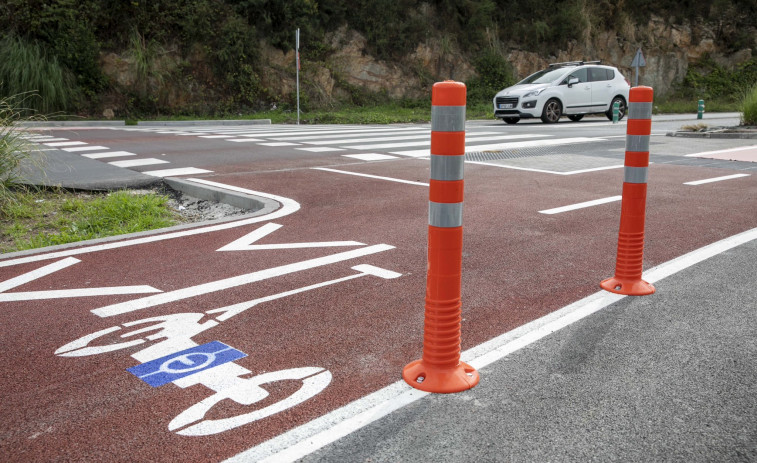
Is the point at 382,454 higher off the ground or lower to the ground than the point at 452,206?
lower

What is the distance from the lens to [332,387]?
9.61 ft

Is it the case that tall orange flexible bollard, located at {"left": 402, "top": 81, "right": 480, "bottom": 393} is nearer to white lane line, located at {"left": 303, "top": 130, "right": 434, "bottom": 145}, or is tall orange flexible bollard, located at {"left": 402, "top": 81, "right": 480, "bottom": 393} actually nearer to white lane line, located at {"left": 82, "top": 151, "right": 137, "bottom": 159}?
white lane line, located at {"left": 82, "top": 151, "right": 137, "bottom": 159}

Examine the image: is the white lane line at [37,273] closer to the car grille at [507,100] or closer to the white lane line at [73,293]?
the white lane line at [73,293]

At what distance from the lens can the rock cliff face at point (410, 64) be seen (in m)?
25.0

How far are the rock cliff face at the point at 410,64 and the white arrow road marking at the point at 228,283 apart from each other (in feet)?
69.5

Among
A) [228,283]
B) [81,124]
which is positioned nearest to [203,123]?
[81,124]

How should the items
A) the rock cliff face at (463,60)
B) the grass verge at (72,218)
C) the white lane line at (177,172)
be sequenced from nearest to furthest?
the grass verge at (72,218) → the white lane line at (177,172) → the rock cliff face at (463,60)

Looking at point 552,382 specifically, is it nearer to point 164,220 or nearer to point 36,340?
point 36,340

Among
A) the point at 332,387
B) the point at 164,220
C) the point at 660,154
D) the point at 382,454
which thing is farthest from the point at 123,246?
the point at 660,154

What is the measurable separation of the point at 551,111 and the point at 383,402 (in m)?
19.6

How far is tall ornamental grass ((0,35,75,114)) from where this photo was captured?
2094cm

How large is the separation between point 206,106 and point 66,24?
17.5ft

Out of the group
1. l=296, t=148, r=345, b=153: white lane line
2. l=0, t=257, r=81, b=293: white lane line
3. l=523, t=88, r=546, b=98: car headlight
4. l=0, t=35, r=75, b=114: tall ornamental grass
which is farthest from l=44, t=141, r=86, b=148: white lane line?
l=523, t=88, r=546, b=98: car headlight

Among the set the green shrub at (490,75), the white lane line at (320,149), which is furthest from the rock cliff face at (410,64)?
the white lane line at (320,149)
